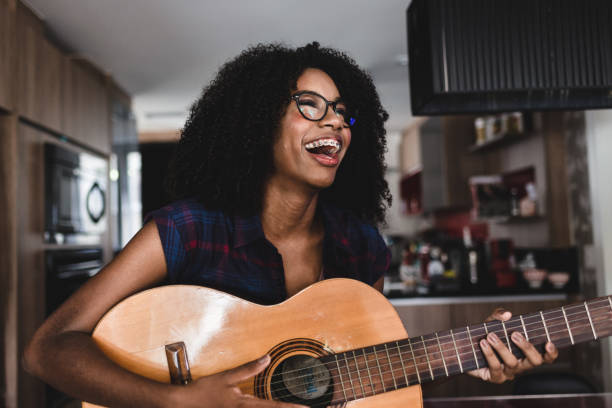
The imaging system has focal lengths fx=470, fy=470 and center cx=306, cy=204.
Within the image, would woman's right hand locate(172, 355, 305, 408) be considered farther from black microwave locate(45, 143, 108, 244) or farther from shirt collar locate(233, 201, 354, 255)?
black microwave locate(45, 143, 108, 244)

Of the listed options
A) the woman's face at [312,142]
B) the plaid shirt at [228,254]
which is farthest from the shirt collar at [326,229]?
the woman's face at [312,142]

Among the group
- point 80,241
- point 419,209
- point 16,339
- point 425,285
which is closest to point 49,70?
point 80,241

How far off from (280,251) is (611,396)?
937 millimetres

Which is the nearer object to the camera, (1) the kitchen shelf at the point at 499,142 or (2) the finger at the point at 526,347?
(2) the finger at the point at 526,347

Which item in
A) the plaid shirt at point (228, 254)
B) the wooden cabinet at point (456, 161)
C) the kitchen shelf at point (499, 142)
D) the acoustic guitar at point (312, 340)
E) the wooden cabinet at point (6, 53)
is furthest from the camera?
the wooden cabinet at point (456, 161)

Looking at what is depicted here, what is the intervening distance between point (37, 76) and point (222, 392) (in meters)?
2.57

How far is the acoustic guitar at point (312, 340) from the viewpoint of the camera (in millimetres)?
971

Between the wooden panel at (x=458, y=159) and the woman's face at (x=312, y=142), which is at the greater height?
the wooden panel at (x=458, y=159)

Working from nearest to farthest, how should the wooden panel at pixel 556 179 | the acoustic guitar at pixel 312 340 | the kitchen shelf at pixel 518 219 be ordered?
the acoustic guitar at pixel 312 340 → the wooden panel at pixel 556 179 → the kitchen shelf at pixel 518 219

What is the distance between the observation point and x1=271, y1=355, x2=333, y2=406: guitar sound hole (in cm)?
97

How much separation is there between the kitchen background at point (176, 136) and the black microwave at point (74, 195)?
1 cm

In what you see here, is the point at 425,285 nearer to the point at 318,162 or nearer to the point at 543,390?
the point at 543,390

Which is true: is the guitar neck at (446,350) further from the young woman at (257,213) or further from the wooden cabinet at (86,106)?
the wooden cabinet at (86,106)

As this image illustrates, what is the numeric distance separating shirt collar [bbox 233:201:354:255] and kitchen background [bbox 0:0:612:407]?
32 cm
